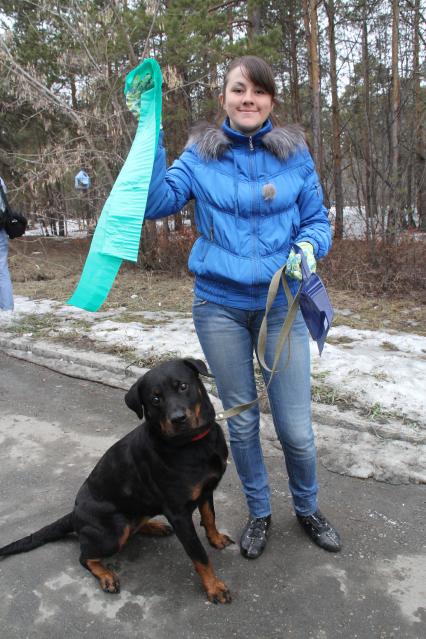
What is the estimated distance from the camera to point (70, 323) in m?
6.91

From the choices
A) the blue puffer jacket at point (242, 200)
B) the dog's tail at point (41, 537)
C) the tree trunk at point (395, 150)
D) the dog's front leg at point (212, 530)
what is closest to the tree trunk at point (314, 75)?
the tree trunk at point (395, 150)

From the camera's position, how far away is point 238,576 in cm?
252

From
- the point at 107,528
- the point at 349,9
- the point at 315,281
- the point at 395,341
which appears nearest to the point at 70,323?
the point at 395,341

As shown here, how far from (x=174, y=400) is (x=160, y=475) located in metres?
0.38

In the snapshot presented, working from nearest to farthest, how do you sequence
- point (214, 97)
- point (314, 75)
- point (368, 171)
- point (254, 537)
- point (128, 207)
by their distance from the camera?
1. point (128, 207)
2. point (254, 537)
3. point (368, 171)
4. point (314, 75)
5. point (214, 97)

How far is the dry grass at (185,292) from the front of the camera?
22.6ft

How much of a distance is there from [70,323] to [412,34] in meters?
9.22

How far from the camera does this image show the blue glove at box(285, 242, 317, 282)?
7.39 feet

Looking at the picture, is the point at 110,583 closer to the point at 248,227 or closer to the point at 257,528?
the point at 257,528

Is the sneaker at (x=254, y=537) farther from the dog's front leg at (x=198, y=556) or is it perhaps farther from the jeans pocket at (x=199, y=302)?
the jeans pocket at (x=199, y=302)

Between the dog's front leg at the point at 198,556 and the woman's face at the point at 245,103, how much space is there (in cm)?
186

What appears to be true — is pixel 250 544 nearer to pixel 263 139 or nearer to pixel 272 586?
pixel 272 586

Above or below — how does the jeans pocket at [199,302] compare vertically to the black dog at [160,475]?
above

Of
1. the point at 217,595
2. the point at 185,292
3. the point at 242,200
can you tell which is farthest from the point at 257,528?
the point at 185,292
